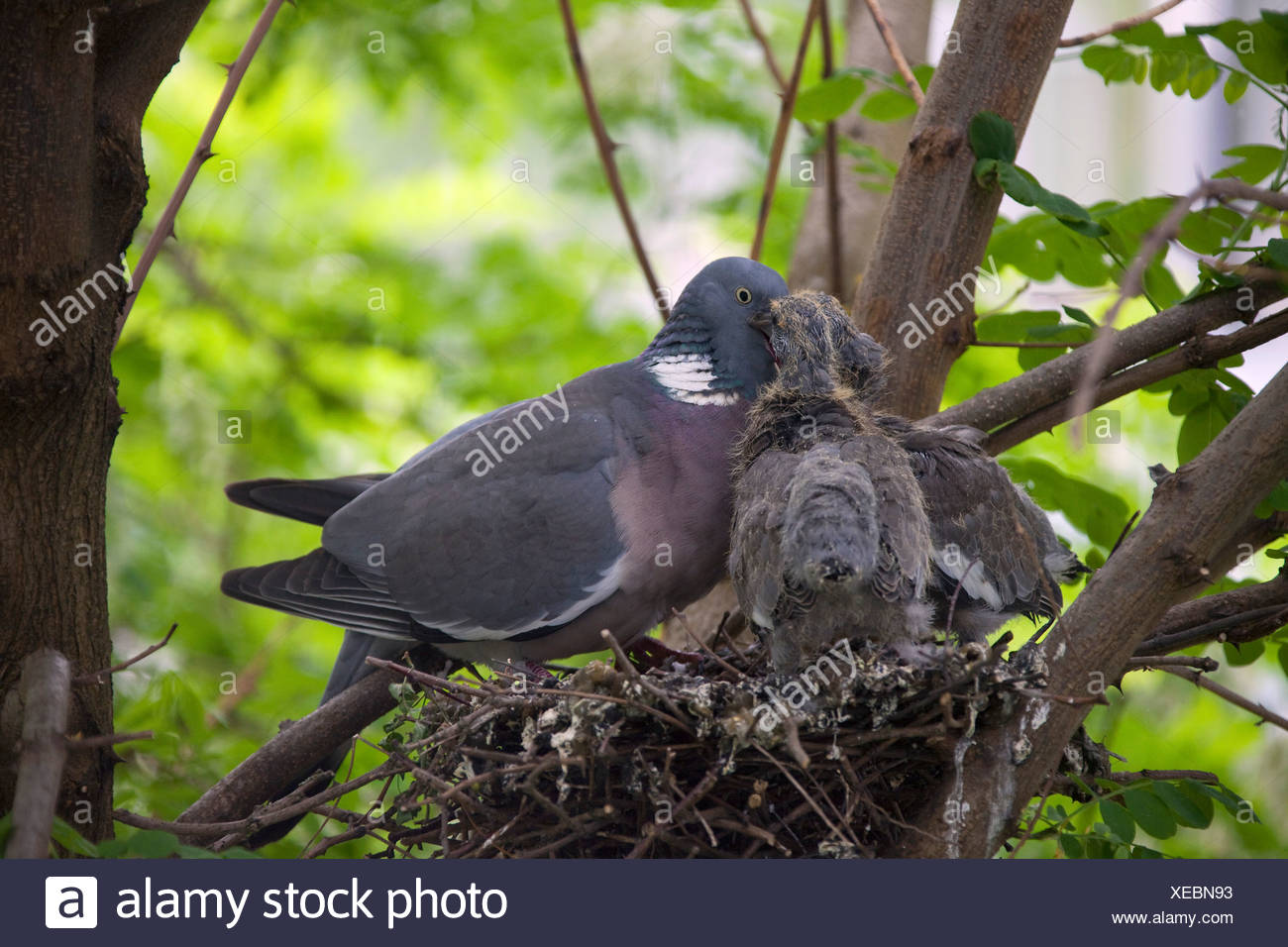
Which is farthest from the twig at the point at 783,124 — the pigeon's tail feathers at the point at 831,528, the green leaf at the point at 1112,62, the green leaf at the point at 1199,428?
the pigeon's tail feathers at the point at 831,528

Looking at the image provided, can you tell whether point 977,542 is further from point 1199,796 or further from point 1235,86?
point 1235,86

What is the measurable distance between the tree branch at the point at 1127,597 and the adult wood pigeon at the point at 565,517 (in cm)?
121

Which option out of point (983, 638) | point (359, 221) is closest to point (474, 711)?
point (983, 638)

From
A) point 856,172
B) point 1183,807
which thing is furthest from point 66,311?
point 856,172

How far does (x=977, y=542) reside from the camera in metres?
2.75

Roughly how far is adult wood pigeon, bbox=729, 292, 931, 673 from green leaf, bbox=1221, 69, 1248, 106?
1.21 meters

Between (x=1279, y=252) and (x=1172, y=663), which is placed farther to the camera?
(x=1172, y=663)

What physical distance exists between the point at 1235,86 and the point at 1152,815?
70.8 inches

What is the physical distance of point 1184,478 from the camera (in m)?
2.19

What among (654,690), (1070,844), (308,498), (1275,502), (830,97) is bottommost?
(1070,844)

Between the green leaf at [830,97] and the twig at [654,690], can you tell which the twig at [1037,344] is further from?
the twig at [654,690]

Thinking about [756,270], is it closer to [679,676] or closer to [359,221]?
[679,676]

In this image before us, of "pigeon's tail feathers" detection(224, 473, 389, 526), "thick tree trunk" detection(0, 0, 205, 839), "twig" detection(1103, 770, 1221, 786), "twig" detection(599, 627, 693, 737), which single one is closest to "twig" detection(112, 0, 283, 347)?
"thick tree trunk" detection(0, 0, 205, 839)
